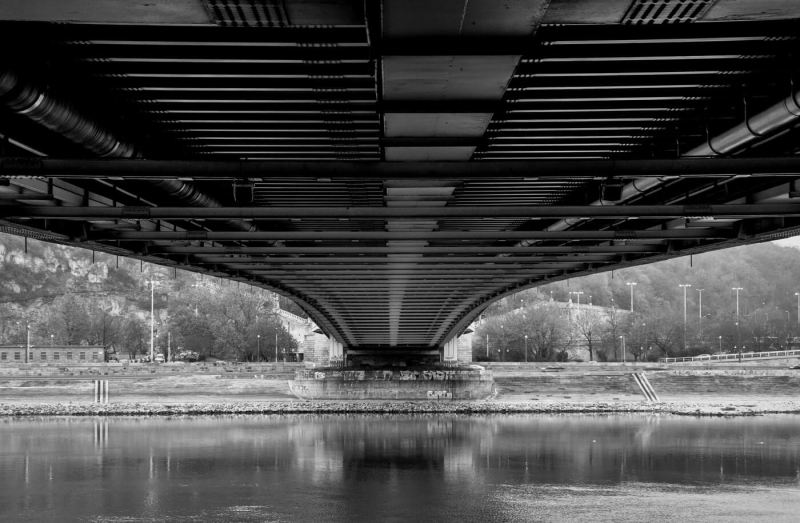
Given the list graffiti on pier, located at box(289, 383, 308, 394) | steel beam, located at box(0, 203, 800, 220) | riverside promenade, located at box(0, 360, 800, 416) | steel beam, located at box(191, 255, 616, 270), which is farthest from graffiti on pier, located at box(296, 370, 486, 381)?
steel beam, located at box(0, 203, 800, 220)

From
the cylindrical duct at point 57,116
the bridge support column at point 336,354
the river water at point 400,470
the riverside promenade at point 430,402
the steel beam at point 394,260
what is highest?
the cylindrical duct at point 57,116

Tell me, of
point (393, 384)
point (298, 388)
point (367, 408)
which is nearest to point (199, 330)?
point (298, 388)

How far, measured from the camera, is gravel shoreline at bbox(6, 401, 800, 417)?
215ft

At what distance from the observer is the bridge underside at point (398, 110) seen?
8.83m

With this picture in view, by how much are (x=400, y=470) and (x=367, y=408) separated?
2527 centimetres

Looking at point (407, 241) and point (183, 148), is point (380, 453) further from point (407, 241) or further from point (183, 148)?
point (183, 148)

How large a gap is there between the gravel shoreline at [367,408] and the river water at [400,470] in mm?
4950

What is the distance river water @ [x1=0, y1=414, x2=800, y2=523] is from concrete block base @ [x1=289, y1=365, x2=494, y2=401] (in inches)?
301

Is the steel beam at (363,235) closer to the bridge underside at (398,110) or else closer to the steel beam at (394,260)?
the bridge underside at (398,110)

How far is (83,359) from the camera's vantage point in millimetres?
115562

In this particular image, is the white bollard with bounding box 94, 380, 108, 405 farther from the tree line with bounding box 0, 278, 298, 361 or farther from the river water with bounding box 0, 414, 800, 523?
the tree line with bounding box 0, 278, 298, 361

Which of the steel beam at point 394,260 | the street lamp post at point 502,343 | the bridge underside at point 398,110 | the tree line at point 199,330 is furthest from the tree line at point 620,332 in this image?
the bridge underside at point 398,110

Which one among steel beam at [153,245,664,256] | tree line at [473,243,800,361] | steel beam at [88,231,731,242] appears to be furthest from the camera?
tree line at [473,243,800,361]

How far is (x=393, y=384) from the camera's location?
68.5 metres
